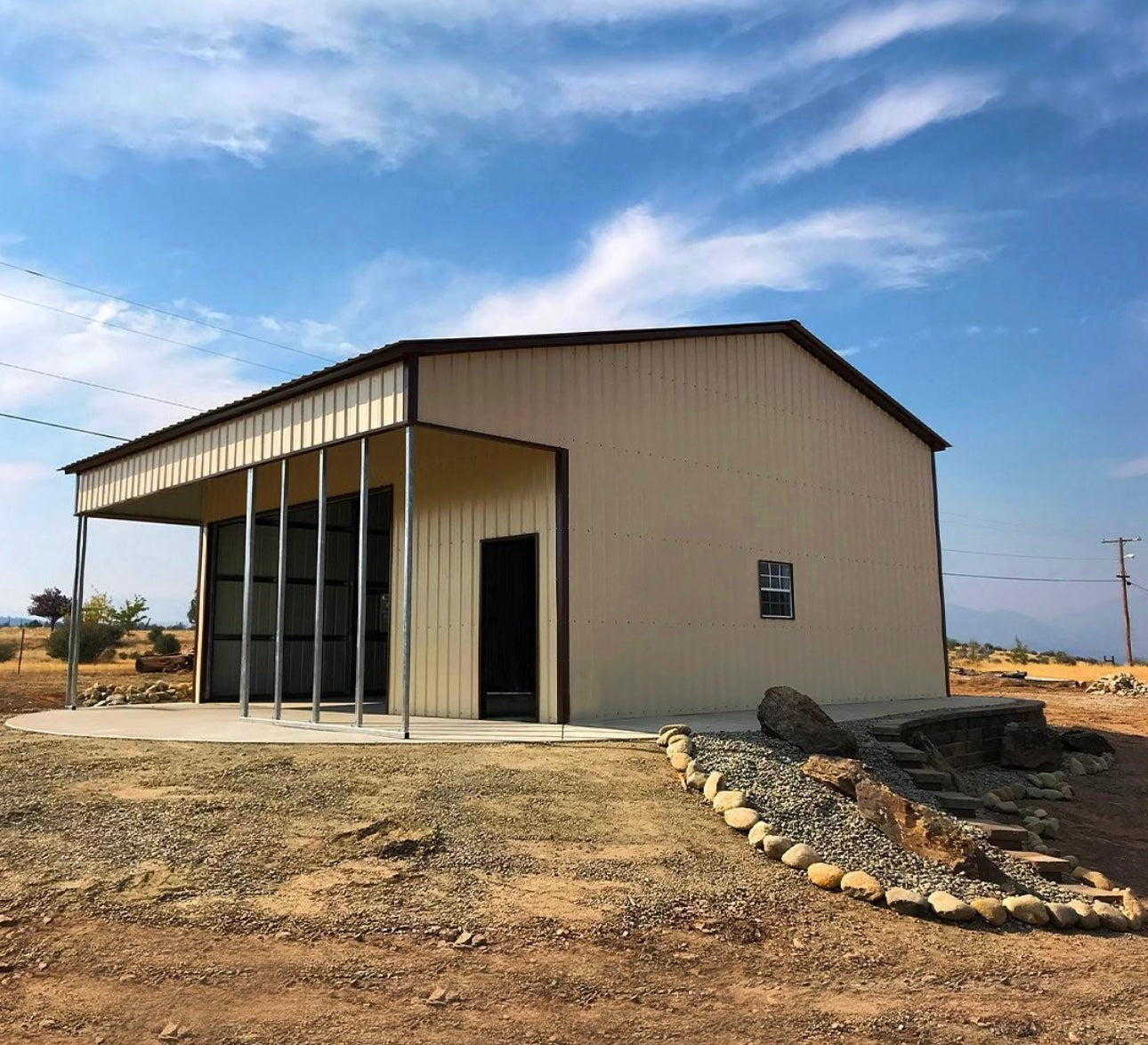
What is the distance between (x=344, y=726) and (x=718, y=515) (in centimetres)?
586

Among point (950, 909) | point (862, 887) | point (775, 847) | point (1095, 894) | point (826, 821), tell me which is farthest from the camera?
point (826, 821)

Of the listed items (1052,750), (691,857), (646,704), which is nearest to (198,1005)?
(691,857)

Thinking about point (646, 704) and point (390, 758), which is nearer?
point (390, 758)

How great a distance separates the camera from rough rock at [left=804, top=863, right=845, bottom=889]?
6488 millimetres

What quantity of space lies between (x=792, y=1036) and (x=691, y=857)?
229 cm

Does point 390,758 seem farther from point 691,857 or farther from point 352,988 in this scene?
point 352,988

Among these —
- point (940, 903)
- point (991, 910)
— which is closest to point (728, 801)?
point (940, 903)

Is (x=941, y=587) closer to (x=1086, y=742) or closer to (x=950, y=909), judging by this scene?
(x=1086, y=742)

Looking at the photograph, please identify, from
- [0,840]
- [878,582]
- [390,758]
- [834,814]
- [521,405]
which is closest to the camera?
[0,840]

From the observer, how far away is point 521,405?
11234 millimetres

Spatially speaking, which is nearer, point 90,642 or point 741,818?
point 741,818

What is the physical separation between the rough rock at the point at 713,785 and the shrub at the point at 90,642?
34693 mm

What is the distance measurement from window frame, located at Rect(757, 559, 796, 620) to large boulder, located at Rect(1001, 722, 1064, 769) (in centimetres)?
371

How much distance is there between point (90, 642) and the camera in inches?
1484
